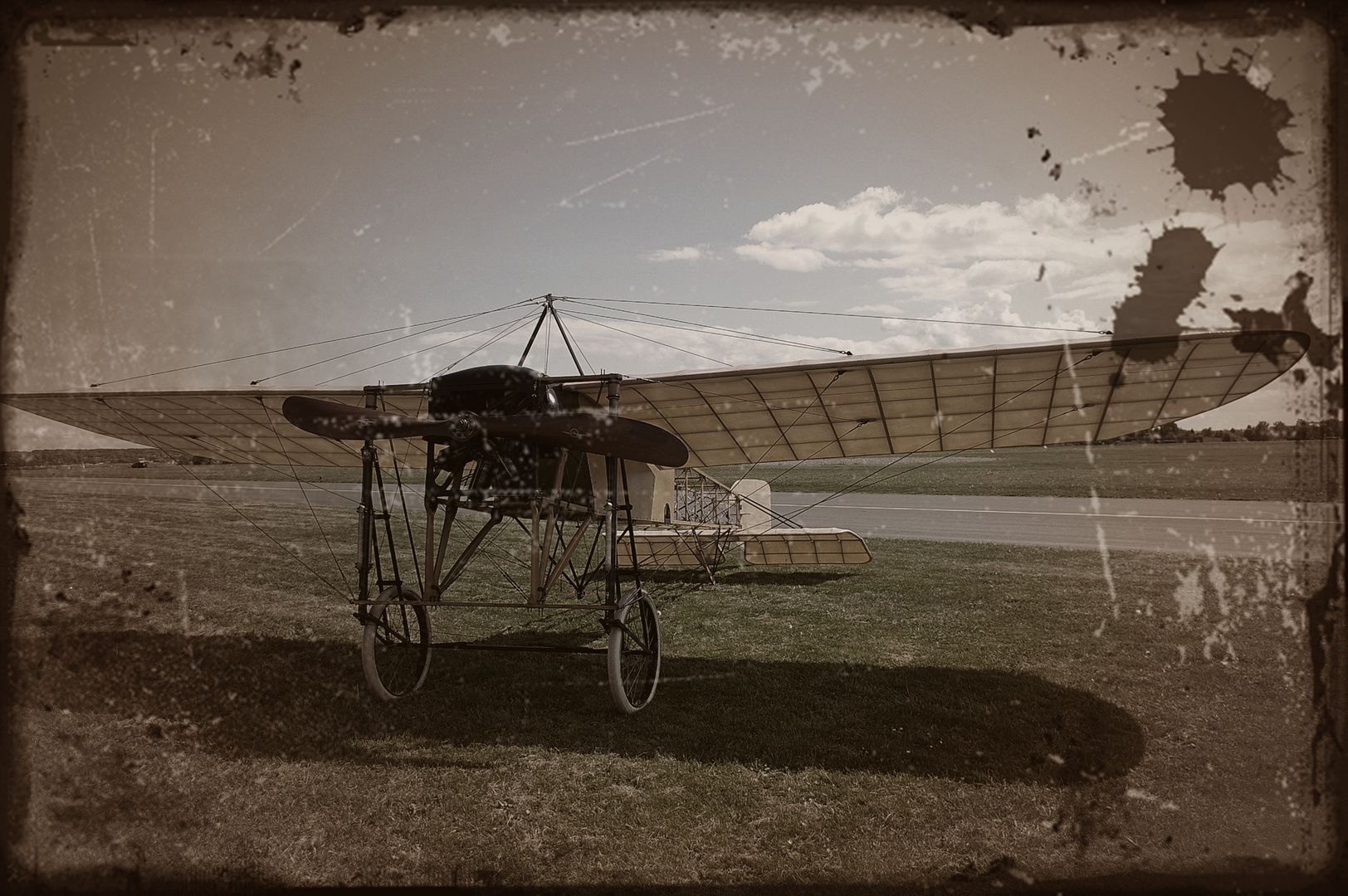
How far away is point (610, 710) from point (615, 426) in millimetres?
2284

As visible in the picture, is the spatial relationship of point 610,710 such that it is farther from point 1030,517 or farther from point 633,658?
point 1030,517

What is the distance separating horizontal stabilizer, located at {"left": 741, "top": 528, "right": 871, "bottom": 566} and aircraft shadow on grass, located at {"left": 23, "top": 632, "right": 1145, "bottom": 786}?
18.7ft

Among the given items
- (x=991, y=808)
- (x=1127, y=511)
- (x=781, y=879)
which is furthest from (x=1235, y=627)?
(x=1127, y=511)

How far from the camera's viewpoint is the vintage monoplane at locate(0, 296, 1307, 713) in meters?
4.63

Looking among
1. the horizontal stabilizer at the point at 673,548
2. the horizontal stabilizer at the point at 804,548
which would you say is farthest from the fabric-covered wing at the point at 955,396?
the horizontal stabilizer at the point at 804,548

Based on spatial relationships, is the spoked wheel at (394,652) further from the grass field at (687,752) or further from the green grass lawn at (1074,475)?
the green grass lawn at (1074,475)

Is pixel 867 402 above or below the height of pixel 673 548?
above

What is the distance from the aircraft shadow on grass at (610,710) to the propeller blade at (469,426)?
197 cm

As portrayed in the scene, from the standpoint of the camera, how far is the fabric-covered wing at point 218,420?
22.7 feet

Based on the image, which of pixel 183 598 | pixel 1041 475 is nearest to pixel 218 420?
pixel 183 598

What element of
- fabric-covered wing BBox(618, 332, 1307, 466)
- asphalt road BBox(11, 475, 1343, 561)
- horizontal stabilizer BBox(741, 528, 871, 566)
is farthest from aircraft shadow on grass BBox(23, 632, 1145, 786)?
horizontal stabilizer BBox(741, 528, 871, 566)

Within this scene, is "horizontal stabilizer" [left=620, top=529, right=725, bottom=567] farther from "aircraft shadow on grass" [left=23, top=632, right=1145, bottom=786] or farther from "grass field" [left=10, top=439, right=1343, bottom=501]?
"grass field" [left=10, top=439, right=1343, bottom=501]

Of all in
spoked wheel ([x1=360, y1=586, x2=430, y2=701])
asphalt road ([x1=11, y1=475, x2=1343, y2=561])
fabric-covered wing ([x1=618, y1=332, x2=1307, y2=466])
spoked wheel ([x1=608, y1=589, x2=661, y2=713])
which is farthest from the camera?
asphalt road ([x1=11, y1=475, x2=1343, y2=561])

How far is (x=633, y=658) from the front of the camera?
5.91 metres
